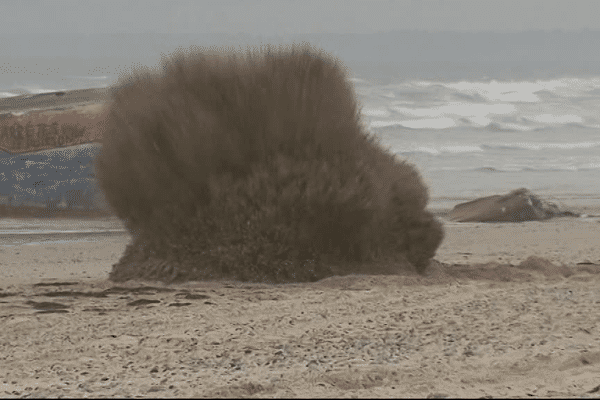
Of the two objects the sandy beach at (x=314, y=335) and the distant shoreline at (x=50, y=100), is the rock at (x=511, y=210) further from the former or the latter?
the distant shoreline at (x=50, y=100)

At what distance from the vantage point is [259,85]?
567cm

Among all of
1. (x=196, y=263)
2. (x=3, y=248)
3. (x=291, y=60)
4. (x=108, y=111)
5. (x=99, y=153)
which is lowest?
(x=3, y=248)

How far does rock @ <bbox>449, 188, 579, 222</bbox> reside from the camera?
10.7 meters

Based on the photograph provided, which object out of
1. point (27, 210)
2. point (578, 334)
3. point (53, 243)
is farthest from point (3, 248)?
point (578, 334)

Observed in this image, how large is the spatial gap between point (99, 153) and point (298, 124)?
1772 mm

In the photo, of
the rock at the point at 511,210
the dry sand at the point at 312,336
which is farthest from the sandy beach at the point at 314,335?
the rock at the point at 511,210

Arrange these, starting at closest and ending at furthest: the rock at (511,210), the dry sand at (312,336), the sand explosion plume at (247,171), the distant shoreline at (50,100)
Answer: the dry sand at (312,336)
the sand explosion plume at (247,171)
the rock at (511,210)
the distant shoreline at (50,100)

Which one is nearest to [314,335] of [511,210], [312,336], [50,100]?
[312,336]

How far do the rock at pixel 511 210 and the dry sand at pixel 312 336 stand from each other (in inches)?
151

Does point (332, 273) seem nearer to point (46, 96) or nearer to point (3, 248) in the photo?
point (3, 248)

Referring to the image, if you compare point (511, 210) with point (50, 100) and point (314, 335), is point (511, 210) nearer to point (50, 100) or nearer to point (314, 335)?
point (314, 335)

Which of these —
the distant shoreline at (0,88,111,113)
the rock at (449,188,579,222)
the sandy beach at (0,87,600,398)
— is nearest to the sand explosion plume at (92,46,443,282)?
the sandy beach at (0,87,600,398)

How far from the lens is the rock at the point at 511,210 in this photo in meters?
10.7

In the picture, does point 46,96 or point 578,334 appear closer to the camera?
point 578,334
